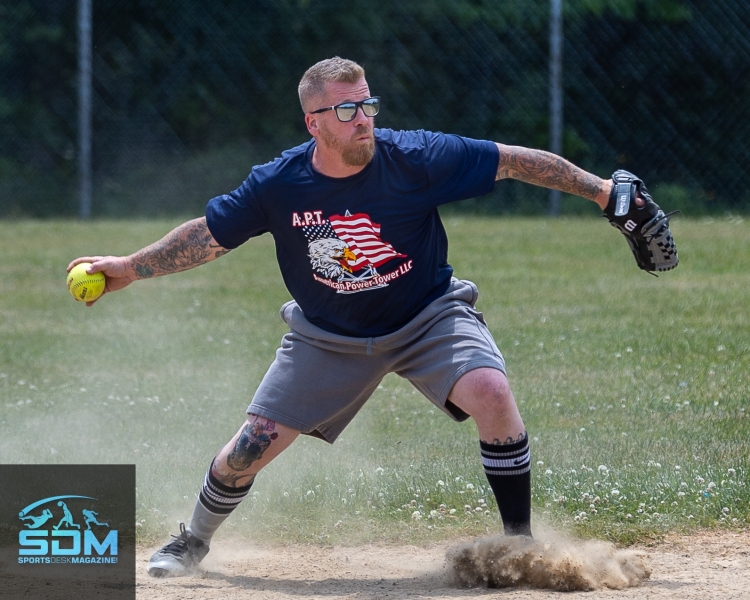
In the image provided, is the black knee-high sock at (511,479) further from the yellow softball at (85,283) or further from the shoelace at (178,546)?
the yellow softball at (85,283)

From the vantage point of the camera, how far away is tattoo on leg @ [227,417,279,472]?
4.57m

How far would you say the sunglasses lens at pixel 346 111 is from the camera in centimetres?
448

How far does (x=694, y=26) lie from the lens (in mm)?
16891

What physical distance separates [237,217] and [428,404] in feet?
11.0

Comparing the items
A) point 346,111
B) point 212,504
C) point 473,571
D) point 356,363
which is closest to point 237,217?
point 346,111

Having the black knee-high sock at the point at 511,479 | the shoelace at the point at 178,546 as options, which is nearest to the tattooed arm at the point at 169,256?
the shoelace at the point at 178,546

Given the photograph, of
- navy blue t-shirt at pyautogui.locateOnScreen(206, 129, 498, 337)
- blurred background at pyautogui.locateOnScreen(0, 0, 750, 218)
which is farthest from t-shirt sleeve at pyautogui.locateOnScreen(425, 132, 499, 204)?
blurred background at pyautogui.locateOnScreen(0, 0, 750, 218)

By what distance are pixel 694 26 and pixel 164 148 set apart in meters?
8.98

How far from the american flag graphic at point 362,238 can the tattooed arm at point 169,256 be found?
1.85 ft

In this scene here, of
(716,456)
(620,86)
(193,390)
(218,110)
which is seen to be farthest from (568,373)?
(218,110)

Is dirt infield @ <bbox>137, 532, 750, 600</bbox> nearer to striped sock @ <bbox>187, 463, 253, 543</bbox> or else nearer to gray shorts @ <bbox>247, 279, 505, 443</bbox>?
striped sock @ <bbox>187, 463, 253, 543</bbox>

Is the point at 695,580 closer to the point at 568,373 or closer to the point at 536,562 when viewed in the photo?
the point at 536,562

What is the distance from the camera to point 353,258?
453cm
